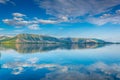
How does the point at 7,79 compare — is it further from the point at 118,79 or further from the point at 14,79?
the point at 118,79

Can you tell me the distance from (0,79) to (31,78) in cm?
481

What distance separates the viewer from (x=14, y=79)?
1135 inches

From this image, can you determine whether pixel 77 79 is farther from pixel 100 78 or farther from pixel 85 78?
pixel 100 78

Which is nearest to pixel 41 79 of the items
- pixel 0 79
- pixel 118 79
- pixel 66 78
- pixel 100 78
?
pixel 66 78

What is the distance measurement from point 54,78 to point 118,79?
9.97 m

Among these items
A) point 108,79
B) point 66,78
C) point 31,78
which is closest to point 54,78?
point 66,78

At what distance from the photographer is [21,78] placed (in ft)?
97.0

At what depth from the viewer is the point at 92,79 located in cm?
2877

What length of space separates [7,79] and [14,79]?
115 centimetres

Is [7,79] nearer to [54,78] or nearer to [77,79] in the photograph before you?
[54,78]

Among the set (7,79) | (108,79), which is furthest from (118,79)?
(7,79)

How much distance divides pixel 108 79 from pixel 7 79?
15.8 m

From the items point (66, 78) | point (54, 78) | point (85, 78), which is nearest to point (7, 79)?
point (54, 78)

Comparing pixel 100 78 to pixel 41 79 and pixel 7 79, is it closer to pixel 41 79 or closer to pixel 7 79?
pixel 41 79
